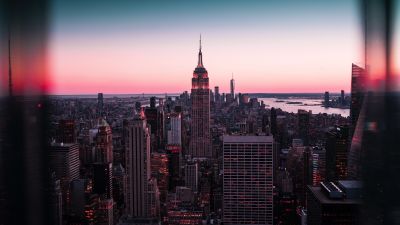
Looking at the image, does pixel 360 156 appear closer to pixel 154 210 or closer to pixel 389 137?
pixel 389 137

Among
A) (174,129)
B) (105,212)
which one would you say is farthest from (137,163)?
(174,129)

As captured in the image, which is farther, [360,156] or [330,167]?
[330,167]

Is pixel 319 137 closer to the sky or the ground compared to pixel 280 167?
closer to the sky

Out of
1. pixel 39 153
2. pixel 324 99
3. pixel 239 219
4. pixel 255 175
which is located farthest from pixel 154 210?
pixel 39 153

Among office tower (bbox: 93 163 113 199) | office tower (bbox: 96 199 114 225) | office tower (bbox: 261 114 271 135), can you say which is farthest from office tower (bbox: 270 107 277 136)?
office tower (bbox: 96 199 114 225)

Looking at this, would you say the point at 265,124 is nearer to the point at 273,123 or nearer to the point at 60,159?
the point at 273,123

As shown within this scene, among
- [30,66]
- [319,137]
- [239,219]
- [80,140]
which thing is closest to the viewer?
[30,66]

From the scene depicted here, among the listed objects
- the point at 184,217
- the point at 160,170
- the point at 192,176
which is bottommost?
the point at 184,217

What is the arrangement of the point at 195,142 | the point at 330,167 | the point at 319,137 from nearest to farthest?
the point at 330,167 < the point at 319,137 < the point at 195,142
